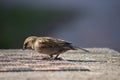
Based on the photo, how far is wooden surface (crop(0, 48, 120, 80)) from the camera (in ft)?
28.4

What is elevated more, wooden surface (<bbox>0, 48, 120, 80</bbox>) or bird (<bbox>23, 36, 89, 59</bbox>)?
bird (<bbox>23, 36, 89, 59</bbox>)

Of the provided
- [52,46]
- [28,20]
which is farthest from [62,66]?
[28,20]

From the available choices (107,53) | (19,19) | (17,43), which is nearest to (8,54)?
(107,53)

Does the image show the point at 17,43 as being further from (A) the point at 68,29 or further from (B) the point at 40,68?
(B) the point at 40,68

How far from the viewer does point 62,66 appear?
31.6ft

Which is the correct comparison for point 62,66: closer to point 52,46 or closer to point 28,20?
point 52,46

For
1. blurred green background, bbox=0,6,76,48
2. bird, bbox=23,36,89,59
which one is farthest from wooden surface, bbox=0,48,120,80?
blurred green background, bbox=0,6,76,48

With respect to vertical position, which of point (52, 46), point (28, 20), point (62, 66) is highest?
point (28, 20)

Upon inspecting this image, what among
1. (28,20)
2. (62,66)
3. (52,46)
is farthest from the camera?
(28,20)

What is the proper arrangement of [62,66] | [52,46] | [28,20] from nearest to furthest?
[62,66]
[52,46]
[28,20]

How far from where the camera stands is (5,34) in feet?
56.4

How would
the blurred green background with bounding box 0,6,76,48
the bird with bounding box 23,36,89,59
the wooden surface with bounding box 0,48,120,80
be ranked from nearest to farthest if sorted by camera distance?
the wooden surface with bounding box 0,48,120,80
the bird with bounding box 23,36,89,59
the blurred green background with bounding box 0,6,76,48

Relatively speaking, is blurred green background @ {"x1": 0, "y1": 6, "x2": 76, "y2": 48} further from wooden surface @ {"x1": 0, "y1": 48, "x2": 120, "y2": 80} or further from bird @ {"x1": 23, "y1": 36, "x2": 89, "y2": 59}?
bird @ {"x1": 23, "y1": 36, "x2": 89, "y2": 59}

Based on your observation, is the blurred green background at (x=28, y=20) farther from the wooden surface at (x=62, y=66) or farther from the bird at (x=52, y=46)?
the bird at (x=52, y=46)
